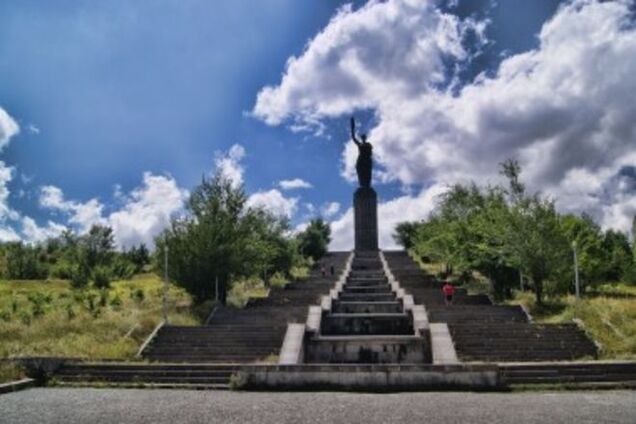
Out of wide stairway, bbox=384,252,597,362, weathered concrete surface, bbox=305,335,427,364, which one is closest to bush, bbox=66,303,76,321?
weathered concrete surface, bbox=305,335,427,364

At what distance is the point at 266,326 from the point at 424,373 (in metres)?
8.39

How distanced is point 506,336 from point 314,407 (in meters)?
10.3

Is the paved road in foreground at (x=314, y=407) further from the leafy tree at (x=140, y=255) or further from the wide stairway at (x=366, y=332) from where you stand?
the leafy tree at (x=140, y=255)

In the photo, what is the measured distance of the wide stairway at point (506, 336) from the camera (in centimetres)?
1889

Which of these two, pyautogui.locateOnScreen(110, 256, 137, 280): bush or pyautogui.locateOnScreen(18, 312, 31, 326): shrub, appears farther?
pyautogui.locateOnScreen(110, 256, 137, 280): bush

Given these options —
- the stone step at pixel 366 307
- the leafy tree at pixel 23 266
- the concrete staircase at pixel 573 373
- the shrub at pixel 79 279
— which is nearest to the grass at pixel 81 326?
the stone step at pixel 366 307

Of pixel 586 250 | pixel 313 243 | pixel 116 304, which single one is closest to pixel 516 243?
pixel 586 250

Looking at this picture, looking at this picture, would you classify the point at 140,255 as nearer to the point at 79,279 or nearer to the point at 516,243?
the point at 79,279

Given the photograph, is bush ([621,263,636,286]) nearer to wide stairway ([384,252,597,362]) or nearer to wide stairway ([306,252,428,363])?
wide stairway ([306,252,428,363])

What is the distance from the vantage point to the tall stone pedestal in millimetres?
52625

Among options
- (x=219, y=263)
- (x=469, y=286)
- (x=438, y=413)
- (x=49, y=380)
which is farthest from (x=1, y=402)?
(x=469, y=286)

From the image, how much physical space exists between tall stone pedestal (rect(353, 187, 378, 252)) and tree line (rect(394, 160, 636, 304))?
8862 millimetres

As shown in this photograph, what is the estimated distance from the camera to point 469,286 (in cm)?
3519

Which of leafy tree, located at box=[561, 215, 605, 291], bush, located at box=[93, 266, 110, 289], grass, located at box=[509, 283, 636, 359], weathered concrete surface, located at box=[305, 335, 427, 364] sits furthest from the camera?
bush, located at box=[93, 266, 110, 289]
